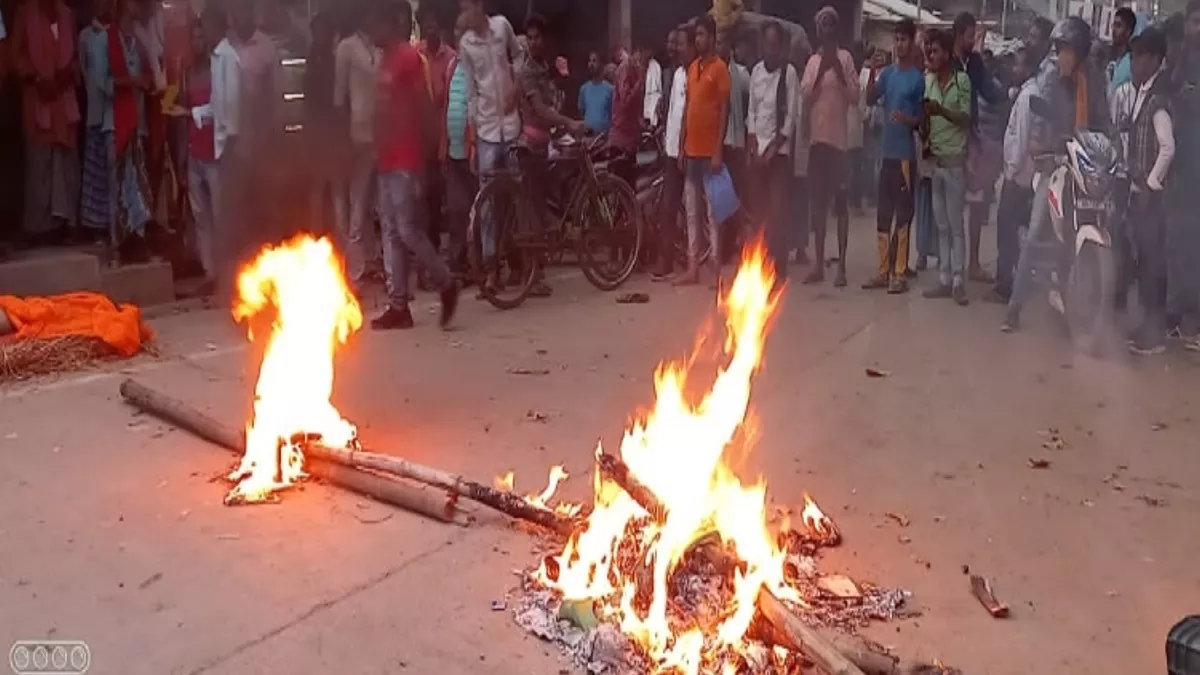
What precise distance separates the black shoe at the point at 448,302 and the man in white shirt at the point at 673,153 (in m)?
2.28

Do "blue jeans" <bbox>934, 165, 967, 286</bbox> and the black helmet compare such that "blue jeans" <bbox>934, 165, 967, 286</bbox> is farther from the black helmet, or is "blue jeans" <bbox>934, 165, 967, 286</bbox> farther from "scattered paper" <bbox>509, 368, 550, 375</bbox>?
"scattered paper" <bbox>509, 368, 550, 375</bbox>

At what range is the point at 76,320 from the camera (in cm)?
662

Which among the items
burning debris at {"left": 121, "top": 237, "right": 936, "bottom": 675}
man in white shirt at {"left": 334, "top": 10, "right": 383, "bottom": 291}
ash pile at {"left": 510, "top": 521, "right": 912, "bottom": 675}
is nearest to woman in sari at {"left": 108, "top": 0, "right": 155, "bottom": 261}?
man in white shirt at {"left": 334, "top": 10, "right": 383, "bottom": 291}

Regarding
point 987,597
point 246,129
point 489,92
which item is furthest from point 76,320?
point 987,597

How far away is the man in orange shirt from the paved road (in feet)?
5.08

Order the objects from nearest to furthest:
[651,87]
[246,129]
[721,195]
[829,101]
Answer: [246,129]
[721,195]
[829,101]
[651,87]

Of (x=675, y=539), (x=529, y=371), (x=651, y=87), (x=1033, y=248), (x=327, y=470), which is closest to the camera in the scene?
(x=675, y=539)

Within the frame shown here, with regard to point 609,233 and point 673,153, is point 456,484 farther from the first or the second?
point 673,153

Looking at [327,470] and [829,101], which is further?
Result: [829,101]

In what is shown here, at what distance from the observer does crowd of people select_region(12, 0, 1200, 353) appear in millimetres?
7121

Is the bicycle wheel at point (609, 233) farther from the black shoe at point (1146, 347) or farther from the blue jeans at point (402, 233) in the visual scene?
the black shoe at point (1146, 347)

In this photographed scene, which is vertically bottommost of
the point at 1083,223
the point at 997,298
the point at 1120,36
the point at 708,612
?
the point at 997,298

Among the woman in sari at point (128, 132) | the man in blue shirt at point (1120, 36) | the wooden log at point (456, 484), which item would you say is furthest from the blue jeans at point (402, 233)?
the man in blue shirt at point (1120, 36)
